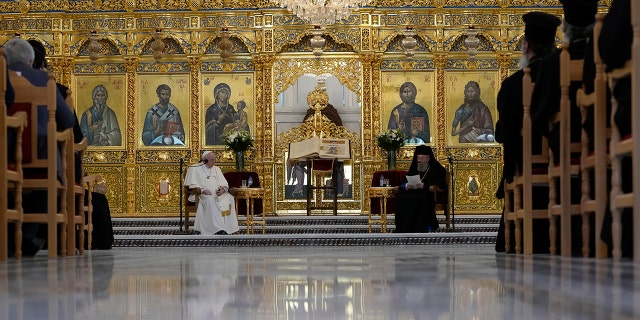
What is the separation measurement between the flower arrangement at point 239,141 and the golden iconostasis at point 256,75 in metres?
0.56

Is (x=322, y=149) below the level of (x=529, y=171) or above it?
above

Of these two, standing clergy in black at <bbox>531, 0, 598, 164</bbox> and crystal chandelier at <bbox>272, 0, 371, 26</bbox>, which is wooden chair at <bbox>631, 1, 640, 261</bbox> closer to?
standing clergy in black at <bbox>531, 0, 598, 164</bbox>

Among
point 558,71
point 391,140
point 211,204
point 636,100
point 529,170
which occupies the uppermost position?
point 558,71

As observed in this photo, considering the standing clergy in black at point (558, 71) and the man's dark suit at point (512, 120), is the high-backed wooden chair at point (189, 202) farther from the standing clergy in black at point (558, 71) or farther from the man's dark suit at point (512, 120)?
the standing clergy in black at point (558, 71)

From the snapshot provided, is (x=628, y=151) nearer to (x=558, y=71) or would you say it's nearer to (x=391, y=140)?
(x=558, y=71)

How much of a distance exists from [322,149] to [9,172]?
11757mm

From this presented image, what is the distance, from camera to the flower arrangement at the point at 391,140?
18.9m

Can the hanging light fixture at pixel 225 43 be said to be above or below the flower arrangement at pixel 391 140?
above

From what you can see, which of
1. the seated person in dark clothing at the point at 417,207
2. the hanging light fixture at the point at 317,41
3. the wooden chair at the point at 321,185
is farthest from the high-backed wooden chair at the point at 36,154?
the wooden chair at the point at 321,185

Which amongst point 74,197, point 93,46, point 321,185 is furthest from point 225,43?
point 74,197

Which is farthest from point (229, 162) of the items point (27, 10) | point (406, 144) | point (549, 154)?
point (549, 154)

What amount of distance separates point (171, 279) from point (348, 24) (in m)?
15.3

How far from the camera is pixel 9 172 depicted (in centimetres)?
736

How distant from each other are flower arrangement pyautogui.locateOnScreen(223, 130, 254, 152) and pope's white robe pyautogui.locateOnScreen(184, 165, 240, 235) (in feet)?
8.82
